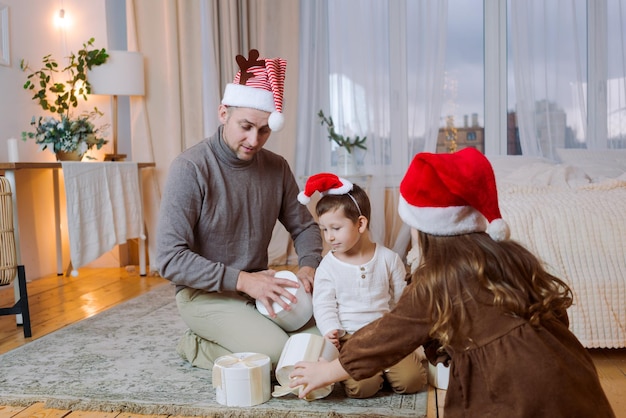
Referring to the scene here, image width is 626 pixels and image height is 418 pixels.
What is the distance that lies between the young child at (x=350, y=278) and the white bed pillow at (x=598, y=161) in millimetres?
1836

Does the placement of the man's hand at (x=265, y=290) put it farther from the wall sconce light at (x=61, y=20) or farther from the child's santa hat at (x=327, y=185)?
the wall sconce light at (x=61, y=20)

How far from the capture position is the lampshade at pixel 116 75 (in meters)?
3.93

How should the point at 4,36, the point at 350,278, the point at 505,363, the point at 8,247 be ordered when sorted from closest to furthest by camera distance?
the point at 505,363
the point at 350,278
the point at 8,247
the point at 4,36

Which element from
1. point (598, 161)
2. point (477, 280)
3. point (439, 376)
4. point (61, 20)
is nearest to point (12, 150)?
point (61, 20)

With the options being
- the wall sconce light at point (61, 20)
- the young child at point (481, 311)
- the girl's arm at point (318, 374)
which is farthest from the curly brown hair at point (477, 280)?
the wall sconce light at point (61, 20)

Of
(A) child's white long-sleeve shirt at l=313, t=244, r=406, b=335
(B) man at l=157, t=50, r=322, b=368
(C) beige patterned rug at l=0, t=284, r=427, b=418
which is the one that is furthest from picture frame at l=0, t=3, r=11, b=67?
(A) child's white long-sleeve shirt at l=313, t=244, r=406, b=335

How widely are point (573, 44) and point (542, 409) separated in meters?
3.78

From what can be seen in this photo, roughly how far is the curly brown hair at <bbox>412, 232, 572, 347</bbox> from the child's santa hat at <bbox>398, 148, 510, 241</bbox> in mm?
30

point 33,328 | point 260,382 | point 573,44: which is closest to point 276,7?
point 573,44

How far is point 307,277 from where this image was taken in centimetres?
205

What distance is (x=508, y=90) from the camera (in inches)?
182

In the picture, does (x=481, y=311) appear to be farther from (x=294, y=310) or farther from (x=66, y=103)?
(x=66, y=103)

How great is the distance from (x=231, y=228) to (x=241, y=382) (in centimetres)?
52

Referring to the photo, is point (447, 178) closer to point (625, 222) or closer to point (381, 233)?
point (625, 222)
